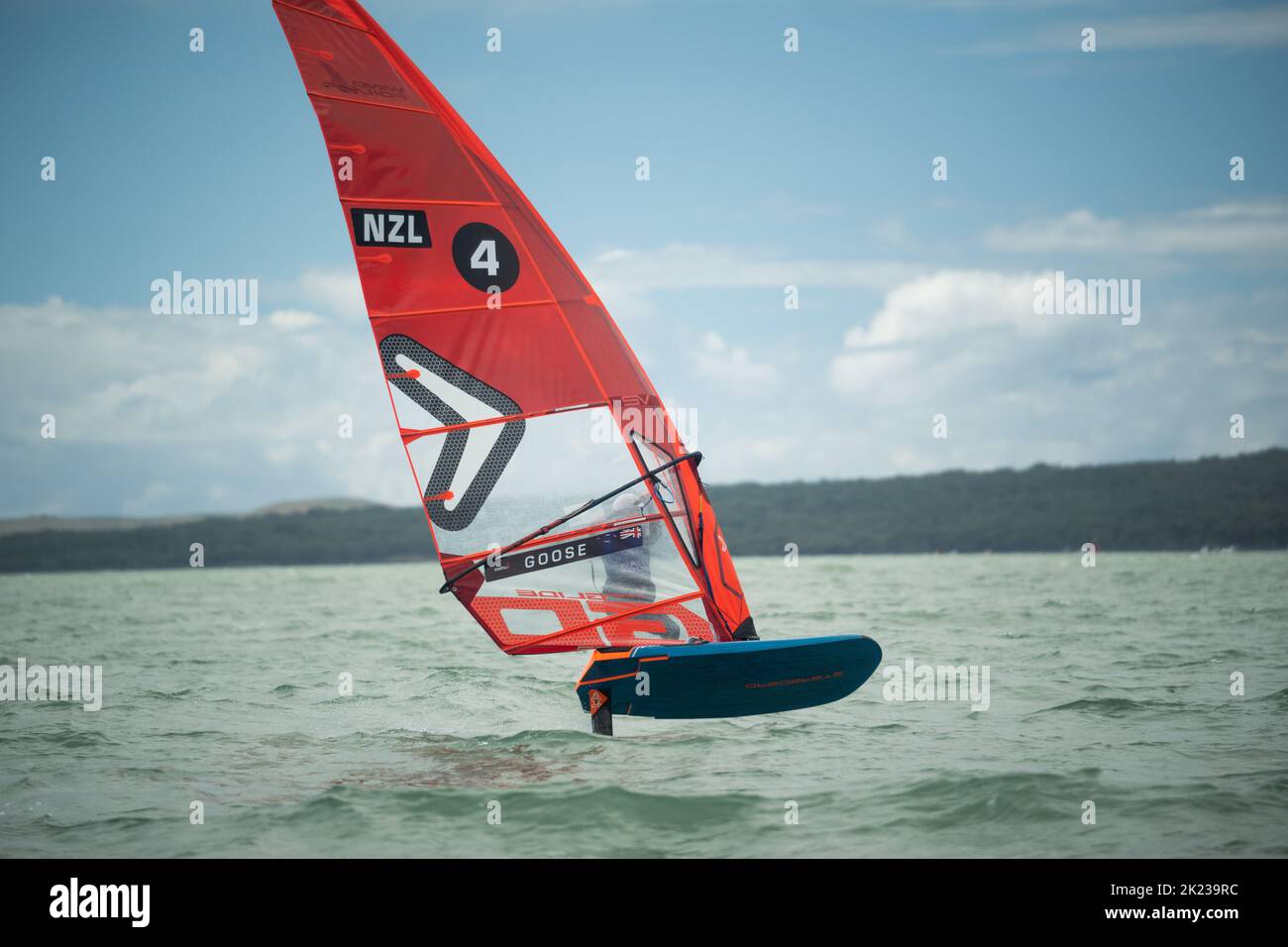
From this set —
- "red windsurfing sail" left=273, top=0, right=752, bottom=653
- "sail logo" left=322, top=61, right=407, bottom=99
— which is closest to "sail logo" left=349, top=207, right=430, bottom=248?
"red windsurfing sail" left=273, top=0, right=752, bottom=653

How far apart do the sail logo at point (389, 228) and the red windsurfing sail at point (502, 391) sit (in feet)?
0.04

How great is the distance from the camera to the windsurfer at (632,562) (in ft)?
33.3

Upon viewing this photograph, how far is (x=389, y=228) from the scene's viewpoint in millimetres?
9672

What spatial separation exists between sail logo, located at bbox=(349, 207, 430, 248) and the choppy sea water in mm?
4526

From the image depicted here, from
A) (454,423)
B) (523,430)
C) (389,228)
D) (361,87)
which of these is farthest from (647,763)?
(361,87)

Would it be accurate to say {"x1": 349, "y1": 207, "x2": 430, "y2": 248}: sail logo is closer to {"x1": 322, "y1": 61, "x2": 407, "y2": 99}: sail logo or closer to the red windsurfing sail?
the red windsurfing sail

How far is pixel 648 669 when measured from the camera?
975 cm

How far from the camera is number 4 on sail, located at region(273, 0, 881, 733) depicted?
31.4 ft

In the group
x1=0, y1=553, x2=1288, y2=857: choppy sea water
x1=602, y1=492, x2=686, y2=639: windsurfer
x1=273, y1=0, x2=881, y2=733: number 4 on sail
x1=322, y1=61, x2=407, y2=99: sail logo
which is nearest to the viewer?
x1=0, y1=553, x2=1288, y2=857: choppy sea water

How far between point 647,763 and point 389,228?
510cm

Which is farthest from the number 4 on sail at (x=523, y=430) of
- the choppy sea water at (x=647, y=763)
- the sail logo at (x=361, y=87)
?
the choppy sea water at (x=647, y=763)

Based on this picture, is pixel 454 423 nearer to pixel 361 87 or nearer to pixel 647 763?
pixel 361 87
